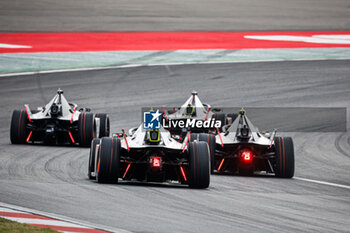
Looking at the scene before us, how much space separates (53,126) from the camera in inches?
850

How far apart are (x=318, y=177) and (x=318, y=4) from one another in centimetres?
4199

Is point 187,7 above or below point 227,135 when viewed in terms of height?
above

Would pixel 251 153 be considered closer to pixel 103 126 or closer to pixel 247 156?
pixel 247 156

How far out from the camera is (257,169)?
17.3 metres

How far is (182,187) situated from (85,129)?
25.8ft

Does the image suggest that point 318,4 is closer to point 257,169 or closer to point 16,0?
point 16,0

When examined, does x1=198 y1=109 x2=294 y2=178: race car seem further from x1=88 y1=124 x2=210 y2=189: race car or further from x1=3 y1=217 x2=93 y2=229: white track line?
x1=3 y1=217 x2=93 y2=229: white track line

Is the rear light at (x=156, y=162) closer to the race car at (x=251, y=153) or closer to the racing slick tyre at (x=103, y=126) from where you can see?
the race car at (x=251, y=153)

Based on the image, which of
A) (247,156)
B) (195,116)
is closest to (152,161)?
(247,156)

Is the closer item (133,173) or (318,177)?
(133,173)

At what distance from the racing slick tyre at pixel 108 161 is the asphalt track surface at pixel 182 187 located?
33 cm

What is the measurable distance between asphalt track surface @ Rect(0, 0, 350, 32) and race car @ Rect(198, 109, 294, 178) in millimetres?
29296

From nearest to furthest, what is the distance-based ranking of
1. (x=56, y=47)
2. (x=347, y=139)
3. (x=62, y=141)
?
(x=62, y=141) < (x=347, y=139) < (x=56, y=47)

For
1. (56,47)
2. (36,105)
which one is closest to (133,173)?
(36,105)
